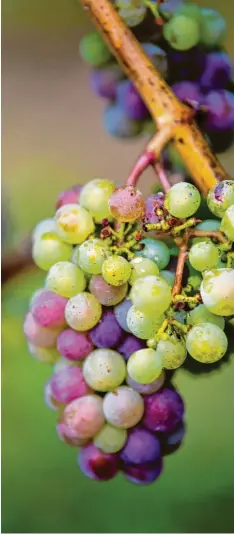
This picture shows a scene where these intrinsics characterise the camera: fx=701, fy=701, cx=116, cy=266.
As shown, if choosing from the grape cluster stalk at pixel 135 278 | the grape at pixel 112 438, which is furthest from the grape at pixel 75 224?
the grape at pixel 112 438

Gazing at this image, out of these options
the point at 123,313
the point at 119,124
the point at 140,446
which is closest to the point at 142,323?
the point at 123,313

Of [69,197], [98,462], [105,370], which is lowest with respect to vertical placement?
[98,462]

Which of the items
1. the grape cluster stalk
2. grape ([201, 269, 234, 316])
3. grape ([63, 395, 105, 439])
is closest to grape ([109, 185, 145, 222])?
the grape cluster stalk

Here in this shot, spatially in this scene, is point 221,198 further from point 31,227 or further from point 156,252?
point 31,227

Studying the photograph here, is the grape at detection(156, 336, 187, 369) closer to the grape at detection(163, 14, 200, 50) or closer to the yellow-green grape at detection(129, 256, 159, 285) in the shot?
the yellow-green grape at detection(129, 256, 159, 285)

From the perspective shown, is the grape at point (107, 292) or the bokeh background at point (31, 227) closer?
the grape at point (107, 292)

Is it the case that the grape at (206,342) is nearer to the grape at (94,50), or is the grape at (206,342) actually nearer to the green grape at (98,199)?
the green grape at (98,199)

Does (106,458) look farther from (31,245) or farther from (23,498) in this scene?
(31,245)
